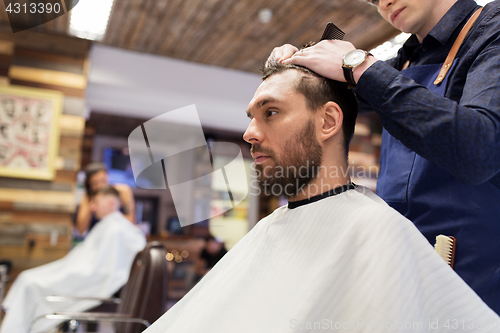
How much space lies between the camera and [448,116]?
805 mm

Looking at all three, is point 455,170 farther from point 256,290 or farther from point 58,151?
point 58,151

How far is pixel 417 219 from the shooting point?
3.39 feet

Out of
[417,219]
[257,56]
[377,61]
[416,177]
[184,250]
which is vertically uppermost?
[257,56]

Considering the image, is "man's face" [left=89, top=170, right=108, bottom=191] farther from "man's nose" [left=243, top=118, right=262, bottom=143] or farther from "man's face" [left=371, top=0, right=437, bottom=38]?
"man's face" [left=371, top=0, right=437, bottom=38]

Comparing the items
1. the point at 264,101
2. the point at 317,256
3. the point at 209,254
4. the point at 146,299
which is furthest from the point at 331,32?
the point at 209,254

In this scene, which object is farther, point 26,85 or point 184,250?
point 184,250

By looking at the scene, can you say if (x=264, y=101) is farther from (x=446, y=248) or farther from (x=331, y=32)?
(x=446, y=248)

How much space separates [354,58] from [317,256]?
476mm

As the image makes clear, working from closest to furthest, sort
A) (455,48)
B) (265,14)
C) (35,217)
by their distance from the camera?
(455,48), (265,14), (35,217)

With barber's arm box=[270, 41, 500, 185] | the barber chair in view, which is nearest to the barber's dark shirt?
barber's arm box=[270, 41, 500, 185]

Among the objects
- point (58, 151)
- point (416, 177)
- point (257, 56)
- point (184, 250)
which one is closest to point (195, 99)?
point (257, 56)

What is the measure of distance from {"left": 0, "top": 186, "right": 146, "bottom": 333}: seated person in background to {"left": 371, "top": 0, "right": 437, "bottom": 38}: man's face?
3.10 meters

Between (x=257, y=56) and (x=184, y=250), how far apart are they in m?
3.88

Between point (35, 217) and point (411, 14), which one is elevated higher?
point (411, 14)
